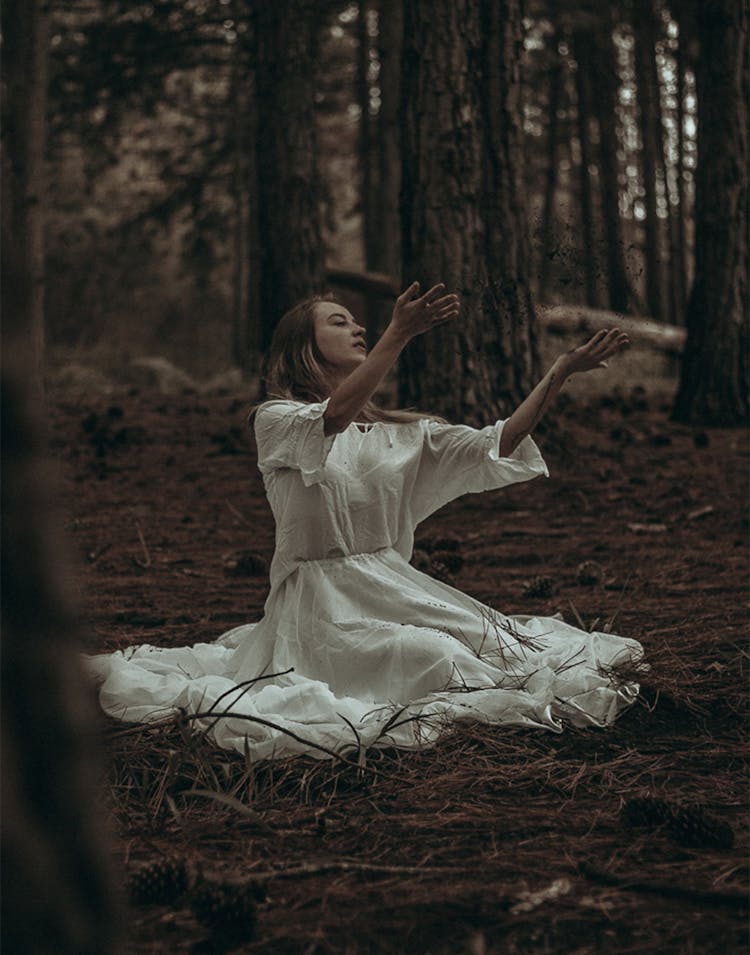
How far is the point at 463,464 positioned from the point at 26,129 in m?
6.16

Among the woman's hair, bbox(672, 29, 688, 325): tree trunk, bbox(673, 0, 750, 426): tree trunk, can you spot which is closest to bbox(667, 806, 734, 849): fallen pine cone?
the woman's hair

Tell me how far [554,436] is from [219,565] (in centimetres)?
257

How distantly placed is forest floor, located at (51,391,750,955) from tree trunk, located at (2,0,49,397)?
3762 mm

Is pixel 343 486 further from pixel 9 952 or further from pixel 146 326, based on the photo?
pixel 146 326

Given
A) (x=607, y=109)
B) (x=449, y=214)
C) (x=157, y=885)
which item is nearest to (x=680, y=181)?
(x=607, y=109)

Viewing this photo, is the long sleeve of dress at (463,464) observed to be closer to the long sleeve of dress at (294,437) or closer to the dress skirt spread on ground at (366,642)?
the dress skirt spread on ground at (366,642)

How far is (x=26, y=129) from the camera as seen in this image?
8.53 metres

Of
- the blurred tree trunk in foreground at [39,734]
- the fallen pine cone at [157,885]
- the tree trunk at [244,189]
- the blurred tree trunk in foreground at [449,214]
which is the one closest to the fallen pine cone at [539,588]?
the blurred tree trunk in foreground at [449,214]

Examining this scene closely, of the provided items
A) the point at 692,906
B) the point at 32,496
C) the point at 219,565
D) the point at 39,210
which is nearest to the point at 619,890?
the point at 692,906

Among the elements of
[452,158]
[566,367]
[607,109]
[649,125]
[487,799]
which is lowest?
[487,799]

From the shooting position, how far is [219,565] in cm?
566

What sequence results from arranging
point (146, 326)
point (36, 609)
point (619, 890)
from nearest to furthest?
point (36, 609), point (619, 890), point (146, 326)

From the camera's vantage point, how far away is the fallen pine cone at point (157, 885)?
2094 mm

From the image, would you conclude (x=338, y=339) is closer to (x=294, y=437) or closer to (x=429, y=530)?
(x=294, y=437)
